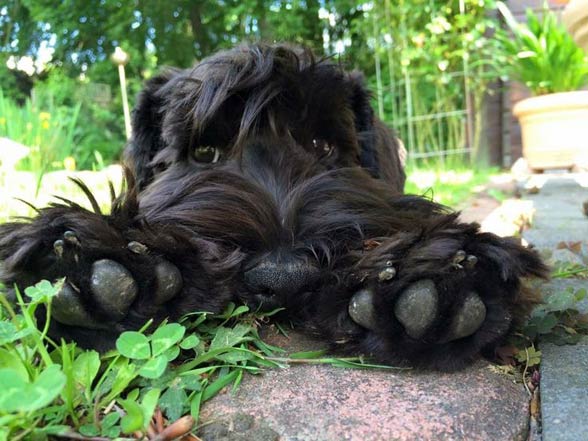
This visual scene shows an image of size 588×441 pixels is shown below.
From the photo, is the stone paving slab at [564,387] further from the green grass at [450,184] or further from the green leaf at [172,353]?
the green grass at [450,184]

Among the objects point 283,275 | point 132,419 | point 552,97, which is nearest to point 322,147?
point 283,275

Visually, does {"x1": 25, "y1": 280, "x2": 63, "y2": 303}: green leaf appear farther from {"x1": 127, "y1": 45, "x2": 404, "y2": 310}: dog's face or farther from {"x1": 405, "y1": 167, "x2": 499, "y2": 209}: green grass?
{"x1": 405, "y1": 167, "x2": 499, "y2": 209}: green grass

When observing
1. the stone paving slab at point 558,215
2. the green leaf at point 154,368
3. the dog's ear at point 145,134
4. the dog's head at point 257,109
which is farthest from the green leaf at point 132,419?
the stone paving slab at point 558,215

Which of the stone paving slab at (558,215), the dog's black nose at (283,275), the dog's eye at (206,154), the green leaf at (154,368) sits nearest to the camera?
the green leaf at (154,368)

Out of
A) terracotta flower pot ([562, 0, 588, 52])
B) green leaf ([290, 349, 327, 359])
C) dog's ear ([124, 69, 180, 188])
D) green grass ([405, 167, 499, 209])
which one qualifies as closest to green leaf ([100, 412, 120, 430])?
A: green leaf ([290, 349, 327, 359])

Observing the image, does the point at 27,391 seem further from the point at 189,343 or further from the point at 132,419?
the point at 189,343

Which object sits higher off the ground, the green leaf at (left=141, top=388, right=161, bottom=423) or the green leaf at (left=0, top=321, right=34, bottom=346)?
the green leaf at (left=0, top=321, right=34, bottom=346)
